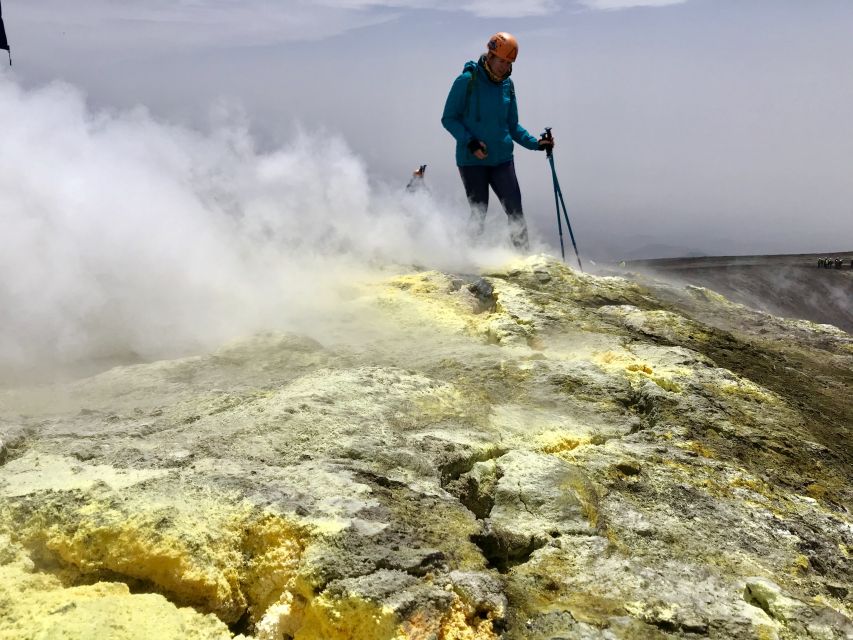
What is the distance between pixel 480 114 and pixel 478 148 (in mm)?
358

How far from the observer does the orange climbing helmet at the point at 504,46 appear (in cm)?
641

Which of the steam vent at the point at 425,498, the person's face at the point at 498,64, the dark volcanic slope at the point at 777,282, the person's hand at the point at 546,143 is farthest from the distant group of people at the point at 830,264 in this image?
the steam vent at the point at 425,498

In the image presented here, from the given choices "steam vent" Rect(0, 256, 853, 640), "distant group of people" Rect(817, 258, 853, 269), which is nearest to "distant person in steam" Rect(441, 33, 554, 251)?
"steam vent" Rect(0, 256, 853, 640)

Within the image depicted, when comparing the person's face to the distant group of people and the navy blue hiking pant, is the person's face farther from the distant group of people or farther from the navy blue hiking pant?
the distant group of people

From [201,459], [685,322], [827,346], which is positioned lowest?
[827,346]

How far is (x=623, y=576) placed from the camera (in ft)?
7.31

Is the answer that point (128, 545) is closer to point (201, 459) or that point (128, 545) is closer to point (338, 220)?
point (201, 459)

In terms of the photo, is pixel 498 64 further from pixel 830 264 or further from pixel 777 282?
pixel 830 264

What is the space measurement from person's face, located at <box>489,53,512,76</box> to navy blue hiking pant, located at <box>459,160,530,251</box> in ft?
2.84

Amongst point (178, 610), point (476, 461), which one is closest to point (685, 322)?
point (476, 461)

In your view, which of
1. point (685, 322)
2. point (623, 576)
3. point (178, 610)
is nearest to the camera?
point (178, 610)

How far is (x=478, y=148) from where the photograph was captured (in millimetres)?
6625

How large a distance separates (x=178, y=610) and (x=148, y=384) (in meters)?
1.86

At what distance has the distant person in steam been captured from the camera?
6.56 m
